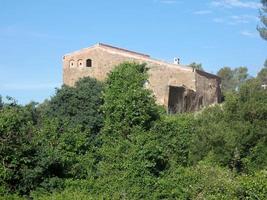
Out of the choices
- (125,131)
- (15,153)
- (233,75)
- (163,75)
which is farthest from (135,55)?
(233,75)

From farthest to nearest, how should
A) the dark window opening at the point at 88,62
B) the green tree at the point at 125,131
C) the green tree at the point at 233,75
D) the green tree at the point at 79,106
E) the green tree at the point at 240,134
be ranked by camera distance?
the green tree at the point at 233,75 < the dark window opening at the point at 88,62 < the green tree at the point at 79,106 < the green tree at the point at 240,134 < the green tree at the point at 125,131

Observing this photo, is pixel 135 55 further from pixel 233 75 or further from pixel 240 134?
pixel 233 75

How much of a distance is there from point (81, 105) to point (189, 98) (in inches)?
501

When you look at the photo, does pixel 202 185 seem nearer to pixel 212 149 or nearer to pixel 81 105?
pixel 212 149

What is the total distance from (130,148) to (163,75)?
717 inches

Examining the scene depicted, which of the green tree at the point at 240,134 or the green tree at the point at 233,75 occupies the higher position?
the green tree at the point at 233,75

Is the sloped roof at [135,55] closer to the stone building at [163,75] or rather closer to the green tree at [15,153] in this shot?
the stone building at [163,75]

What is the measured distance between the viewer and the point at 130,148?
1702 cm

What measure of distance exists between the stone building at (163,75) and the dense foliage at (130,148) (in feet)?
34.8

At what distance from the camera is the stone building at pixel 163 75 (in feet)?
111

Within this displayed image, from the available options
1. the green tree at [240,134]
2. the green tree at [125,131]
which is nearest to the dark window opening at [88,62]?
the green tree at [125,131]

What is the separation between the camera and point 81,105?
22266 millimetres

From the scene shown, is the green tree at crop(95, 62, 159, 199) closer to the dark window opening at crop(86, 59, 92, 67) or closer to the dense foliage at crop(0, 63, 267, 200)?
the dense foliage at crop(0, 63, 267, 200)

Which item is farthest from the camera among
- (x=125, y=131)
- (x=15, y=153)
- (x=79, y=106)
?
(x=79, y=106)
